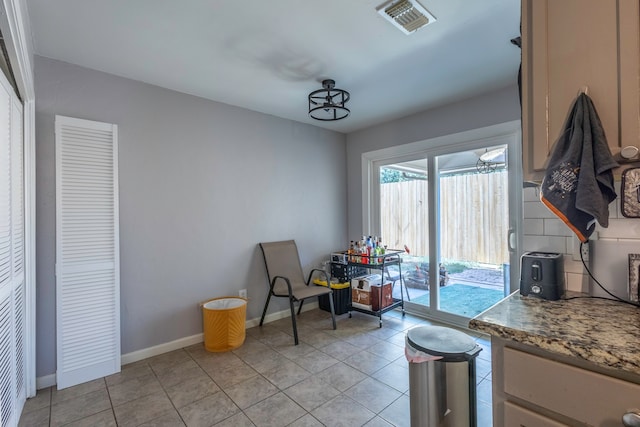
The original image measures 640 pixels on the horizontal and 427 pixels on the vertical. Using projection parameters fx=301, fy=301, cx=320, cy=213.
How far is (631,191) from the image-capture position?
37.2 inches

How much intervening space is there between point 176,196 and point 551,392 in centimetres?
287

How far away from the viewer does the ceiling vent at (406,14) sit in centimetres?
172

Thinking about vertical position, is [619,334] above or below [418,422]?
above

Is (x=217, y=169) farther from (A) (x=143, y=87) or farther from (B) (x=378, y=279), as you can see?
(B) (x=378, y=279)

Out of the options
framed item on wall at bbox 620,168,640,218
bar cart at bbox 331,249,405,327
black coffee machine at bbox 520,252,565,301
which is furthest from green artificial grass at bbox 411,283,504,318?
framed item on wall at bbox 620,168,640,218

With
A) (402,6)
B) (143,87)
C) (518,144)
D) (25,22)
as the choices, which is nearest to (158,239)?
(143,87)

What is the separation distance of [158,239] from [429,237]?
2.83 meters

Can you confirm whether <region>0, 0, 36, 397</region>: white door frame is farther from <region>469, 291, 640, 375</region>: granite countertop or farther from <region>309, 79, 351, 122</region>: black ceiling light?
<region>469, 291, 640, 375</region>: granite countertop

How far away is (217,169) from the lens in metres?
3.07

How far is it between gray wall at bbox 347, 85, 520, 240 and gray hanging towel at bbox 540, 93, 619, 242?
2133 mm

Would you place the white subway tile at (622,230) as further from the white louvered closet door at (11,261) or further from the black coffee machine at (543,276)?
the white louvered closet door at (11,261)

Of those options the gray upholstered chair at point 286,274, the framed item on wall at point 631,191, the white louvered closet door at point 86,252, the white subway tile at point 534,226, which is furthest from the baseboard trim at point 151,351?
the framed item on wall at point 631,191

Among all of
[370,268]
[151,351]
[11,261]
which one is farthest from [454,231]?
[11,261]

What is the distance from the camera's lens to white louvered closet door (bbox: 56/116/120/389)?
7.13 feet
